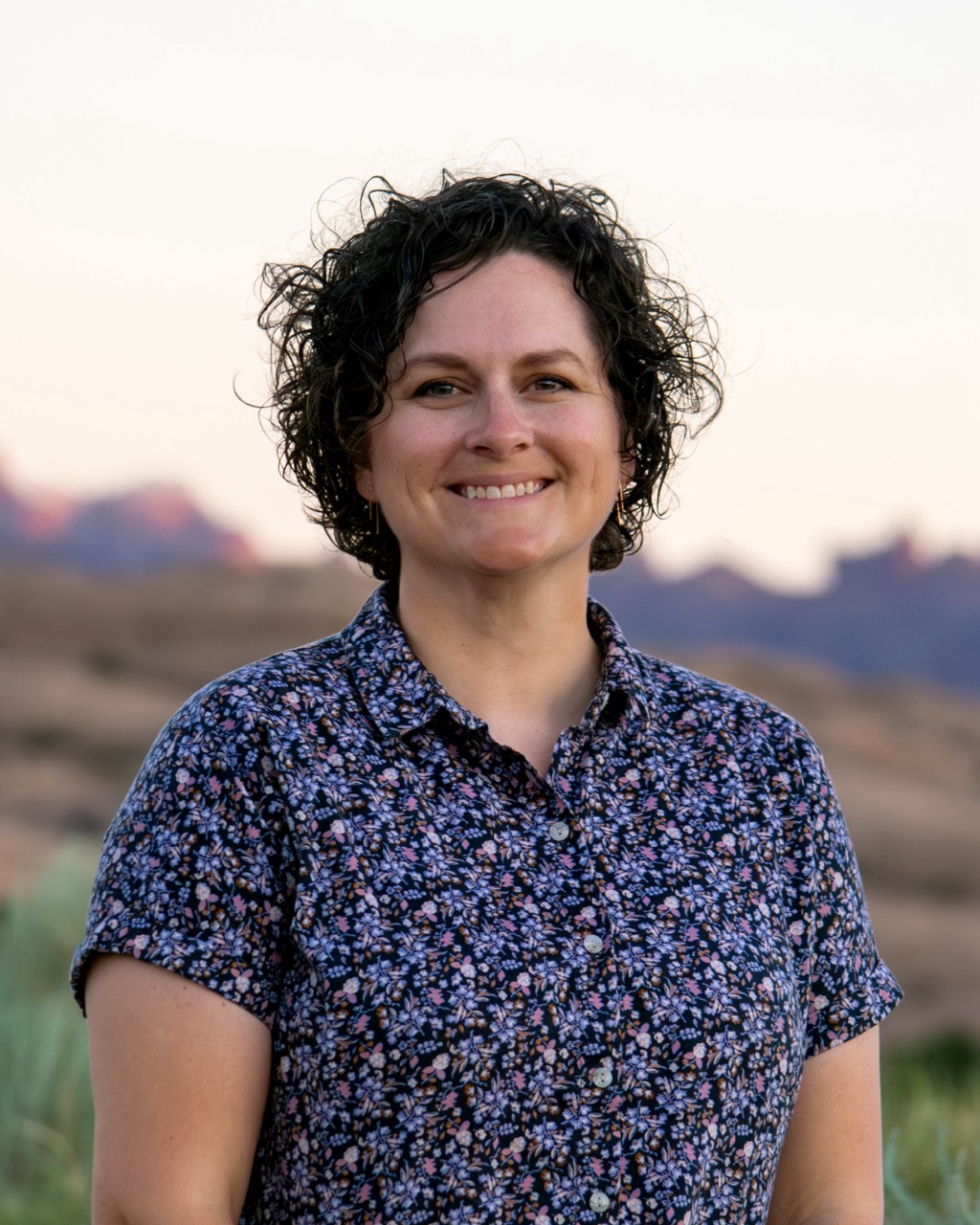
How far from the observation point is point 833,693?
1561 cm

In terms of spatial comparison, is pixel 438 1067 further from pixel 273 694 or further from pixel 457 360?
pixel 457 360

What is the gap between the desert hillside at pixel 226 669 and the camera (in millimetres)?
9930

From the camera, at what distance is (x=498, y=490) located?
6.42 ft

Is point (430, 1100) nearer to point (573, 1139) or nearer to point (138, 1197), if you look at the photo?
point (573, 1139)

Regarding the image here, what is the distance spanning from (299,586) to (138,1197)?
13833 mm

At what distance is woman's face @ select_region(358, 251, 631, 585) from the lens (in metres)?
1.96

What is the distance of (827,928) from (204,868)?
0.81 metres

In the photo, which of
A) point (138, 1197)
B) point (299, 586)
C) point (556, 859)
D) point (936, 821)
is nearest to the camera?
point (138, 1197)

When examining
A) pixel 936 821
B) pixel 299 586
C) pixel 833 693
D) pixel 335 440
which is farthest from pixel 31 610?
pixel 335 440

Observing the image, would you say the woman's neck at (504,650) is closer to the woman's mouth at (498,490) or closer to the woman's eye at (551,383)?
the woman's mouth at (498,490)

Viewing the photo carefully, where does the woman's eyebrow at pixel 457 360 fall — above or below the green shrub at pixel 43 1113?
above

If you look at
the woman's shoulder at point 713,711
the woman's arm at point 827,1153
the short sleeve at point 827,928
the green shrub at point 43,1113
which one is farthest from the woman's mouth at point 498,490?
the green shrub at point 43,1113

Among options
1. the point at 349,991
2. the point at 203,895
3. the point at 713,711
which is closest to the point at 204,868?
the point at 203,895

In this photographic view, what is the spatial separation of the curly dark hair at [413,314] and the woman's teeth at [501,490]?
18cm
